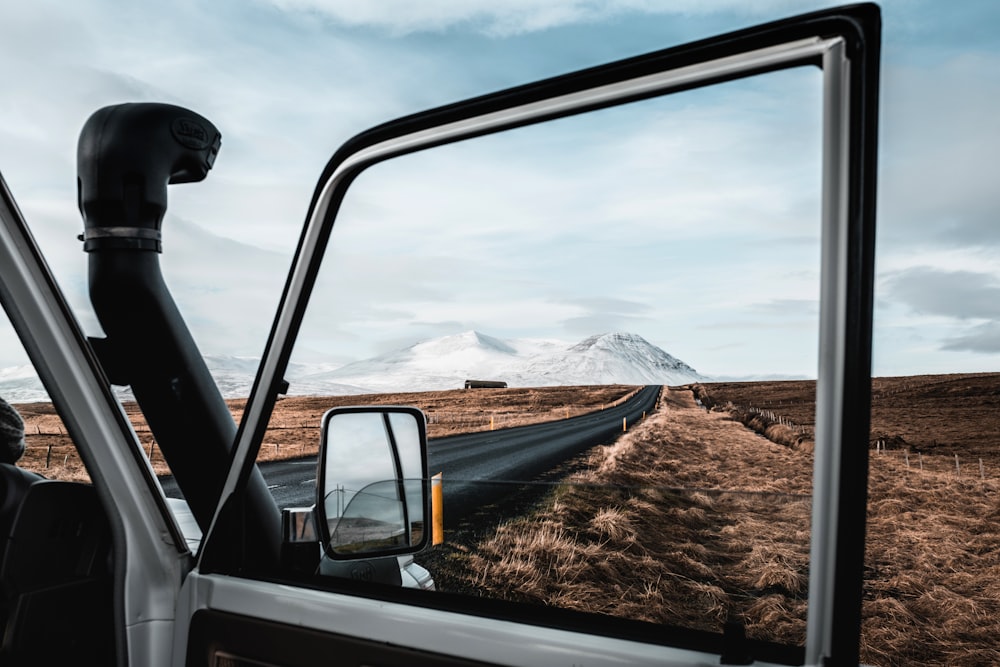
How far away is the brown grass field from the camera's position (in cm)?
128

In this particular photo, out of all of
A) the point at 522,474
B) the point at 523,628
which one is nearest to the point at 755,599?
the point at 523,628

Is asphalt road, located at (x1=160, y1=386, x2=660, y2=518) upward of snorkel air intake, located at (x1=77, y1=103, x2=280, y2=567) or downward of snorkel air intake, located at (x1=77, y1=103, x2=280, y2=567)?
downward

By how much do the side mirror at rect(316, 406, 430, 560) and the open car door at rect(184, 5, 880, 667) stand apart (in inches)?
4.3

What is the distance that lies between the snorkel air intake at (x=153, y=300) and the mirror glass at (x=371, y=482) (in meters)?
0.24

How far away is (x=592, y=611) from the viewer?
1.36 m

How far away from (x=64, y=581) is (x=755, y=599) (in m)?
1.46

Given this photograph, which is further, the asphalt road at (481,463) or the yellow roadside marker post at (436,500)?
the asphalt road at (481,463)

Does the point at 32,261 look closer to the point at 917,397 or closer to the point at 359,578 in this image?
the point at 359,578

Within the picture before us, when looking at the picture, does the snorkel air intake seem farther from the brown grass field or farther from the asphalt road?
the asphalt road

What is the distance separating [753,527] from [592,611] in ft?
1.02

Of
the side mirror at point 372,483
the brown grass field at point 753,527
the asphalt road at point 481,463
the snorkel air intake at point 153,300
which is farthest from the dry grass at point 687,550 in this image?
the snorkel air intake at point 153,300

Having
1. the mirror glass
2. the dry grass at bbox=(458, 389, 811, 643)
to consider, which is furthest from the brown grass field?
the mirror glass

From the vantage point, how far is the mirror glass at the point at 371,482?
66.1 inches

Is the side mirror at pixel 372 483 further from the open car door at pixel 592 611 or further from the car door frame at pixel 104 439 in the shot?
Answer: the car door frame at pixel 104 439
